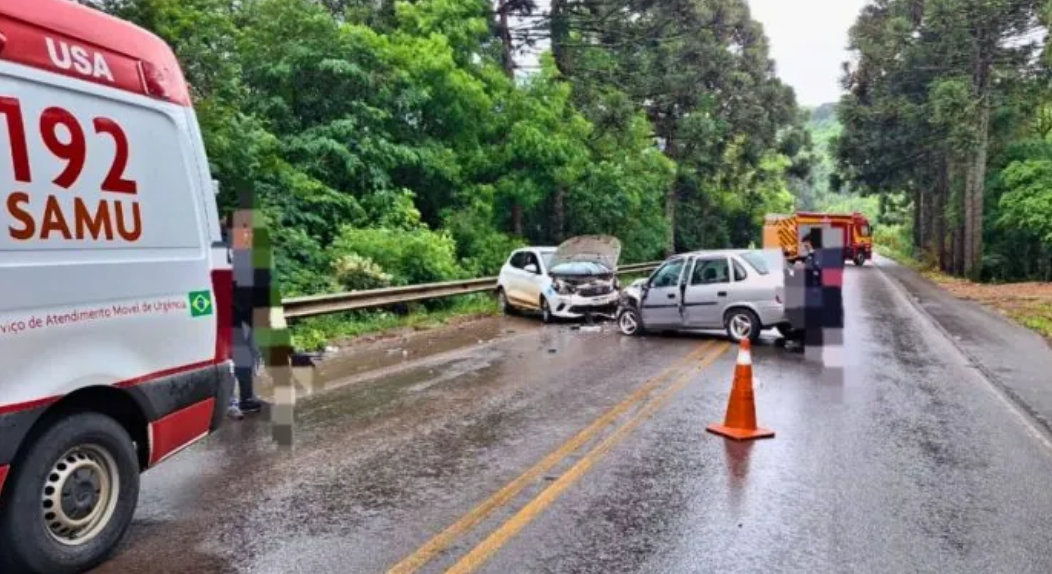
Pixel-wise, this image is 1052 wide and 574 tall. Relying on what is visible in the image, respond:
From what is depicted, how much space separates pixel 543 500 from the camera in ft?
17.5

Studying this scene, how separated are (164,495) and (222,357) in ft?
3.58

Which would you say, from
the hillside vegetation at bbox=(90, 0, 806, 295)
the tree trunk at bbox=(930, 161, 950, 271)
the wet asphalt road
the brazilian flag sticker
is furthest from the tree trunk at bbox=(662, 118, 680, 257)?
the brazilian flag sticker

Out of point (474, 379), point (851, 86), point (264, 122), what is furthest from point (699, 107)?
point (474, 379)

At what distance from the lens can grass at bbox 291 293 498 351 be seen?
13.3 metres

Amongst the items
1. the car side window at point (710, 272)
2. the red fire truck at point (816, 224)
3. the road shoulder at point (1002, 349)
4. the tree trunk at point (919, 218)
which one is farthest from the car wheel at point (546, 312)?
the tree trunk at point (919, 218)

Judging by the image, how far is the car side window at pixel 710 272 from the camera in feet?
45.9

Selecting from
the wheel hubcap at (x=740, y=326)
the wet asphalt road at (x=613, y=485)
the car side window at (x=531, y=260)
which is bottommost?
the wet asphalt road at (x=613, y=485)

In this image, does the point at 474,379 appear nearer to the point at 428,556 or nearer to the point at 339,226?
the point at 428,556

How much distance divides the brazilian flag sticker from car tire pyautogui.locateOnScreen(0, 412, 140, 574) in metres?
0.80

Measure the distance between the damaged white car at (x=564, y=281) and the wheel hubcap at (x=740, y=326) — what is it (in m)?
3.99

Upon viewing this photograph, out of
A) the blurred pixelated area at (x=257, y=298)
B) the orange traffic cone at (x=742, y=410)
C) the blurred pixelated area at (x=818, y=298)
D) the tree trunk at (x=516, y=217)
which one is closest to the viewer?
the orange traffic cone at (x=742, y=410)

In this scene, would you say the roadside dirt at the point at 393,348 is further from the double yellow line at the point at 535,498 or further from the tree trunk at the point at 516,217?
the tree trunk at the point at 516,217

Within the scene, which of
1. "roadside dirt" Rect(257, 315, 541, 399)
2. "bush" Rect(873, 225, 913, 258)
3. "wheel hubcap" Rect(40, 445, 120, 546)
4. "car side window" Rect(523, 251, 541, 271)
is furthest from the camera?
"bush" Rect(873, 225, 913, 258)

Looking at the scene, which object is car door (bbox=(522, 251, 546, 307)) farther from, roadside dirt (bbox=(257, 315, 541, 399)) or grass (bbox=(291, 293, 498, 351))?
grass (bbox=(291, 293, 498, 351))
